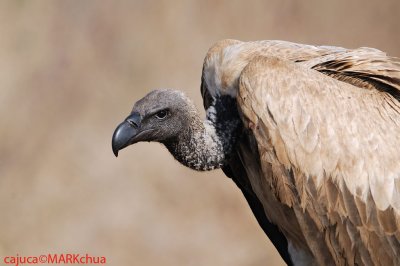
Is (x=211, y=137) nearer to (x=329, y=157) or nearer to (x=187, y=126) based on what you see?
(x=187, y=126)

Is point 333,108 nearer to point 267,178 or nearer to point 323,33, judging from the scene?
point 267,178

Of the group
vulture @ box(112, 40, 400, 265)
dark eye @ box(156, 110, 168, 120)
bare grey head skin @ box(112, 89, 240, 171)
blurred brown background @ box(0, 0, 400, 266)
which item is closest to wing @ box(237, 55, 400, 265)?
vulture @ box(112, 40, 400, 265)

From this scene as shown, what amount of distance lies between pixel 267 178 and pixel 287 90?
18.6 inches

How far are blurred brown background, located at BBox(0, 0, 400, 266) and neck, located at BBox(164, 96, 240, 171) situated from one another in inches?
128

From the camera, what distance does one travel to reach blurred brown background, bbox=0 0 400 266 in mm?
7945

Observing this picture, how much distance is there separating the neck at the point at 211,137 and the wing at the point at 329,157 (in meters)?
0.37

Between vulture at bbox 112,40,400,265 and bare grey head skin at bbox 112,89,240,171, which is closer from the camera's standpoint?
vulture at bbox 112,40,400,265

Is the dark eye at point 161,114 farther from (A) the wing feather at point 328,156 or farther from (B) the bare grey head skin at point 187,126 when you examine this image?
(A) the wing feather at point 328,156

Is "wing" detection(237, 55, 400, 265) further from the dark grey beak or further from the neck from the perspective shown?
the dark grey beak

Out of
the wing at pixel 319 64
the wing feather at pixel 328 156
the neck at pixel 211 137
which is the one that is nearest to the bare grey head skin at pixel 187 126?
the neck at pixel 211 137

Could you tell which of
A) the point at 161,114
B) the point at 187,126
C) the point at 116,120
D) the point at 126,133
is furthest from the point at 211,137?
the point at 116,120

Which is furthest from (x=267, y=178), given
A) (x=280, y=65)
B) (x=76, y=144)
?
(x=76, y=144)

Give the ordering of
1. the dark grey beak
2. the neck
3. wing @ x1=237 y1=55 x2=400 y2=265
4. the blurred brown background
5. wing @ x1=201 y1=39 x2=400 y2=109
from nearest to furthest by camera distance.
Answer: wing @ x1=237 y1=55 x2=400 y2=265
the dark grey beak
wing @ x1=201 y1=39 x2=400 y2=109
the neck
the blurred brown background

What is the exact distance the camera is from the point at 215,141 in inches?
186
